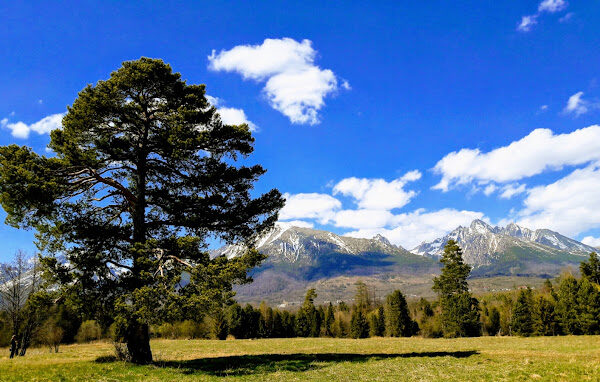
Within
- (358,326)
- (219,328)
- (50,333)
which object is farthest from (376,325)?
(50,333)

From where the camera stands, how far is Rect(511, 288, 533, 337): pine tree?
5844cm

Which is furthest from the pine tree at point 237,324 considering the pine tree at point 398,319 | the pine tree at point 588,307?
the pine tree at point 588,307

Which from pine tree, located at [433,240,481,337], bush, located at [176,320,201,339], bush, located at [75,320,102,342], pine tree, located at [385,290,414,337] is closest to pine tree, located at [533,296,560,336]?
pine tree, located at [433,240,481,337]

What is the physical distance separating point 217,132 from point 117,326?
38.8 feet

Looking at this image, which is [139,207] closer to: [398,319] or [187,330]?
[187,330]

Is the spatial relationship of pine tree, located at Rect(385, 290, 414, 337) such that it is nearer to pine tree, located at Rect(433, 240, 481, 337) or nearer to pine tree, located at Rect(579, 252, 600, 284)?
pine tree, located at Rect(433, 240, 481, 337)

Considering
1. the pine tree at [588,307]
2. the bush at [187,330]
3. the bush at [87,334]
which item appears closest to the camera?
the pine tree at [588,307]

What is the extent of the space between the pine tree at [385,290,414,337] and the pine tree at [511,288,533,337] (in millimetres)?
19636

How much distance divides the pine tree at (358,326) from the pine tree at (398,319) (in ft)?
16.1

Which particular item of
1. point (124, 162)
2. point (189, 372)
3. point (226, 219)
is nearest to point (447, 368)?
point (189, 372)

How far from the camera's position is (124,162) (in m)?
20.5

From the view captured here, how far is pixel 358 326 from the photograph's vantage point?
2977 inches

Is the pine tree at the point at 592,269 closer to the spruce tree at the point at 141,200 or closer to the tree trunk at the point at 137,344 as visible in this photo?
the spruce tree at the point at 141,200

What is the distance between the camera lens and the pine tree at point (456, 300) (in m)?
59.9
